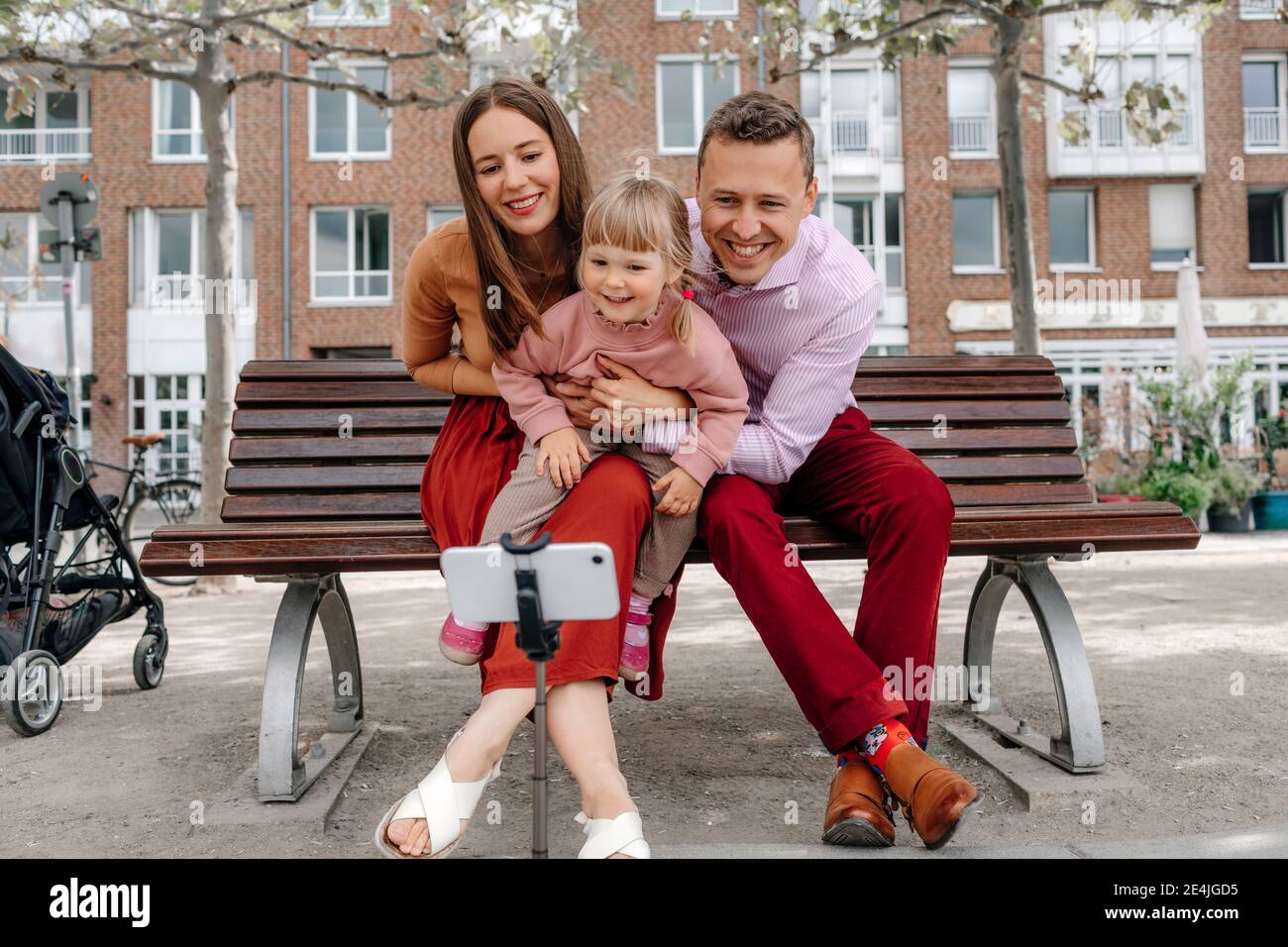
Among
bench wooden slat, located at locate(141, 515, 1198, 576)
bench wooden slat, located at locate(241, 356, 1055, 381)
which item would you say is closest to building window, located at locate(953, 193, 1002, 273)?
bench wooden slat, located at locate(241, 356, 1055, 381)

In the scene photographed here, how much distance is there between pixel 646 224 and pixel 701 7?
2437 cm

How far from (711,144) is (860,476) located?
887 mm

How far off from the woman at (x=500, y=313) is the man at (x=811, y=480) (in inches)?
9.6

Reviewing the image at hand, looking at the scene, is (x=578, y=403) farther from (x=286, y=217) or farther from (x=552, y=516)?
(x=286, y=217)

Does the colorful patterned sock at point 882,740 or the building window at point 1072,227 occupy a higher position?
the building window at point 1072,227

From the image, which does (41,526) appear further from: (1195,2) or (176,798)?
(1195,2)

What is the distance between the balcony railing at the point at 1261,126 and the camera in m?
24.6

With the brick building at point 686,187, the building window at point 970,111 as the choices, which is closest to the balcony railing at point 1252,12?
the brick building at point 686,187

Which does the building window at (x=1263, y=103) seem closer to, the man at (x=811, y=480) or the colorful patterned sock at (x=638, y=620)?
the man at (x=811, y=480)

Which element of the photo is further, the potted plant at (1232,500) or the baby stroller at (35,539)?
the potted plant at (1232,500)

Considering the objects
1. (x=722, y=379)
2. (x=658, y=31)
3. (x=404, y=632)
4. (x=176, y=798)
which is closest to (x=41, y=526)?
(x=176, y=798)

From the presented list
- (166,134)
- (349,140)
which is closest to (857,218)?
(349,140)

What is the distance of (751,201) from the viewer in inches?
105
